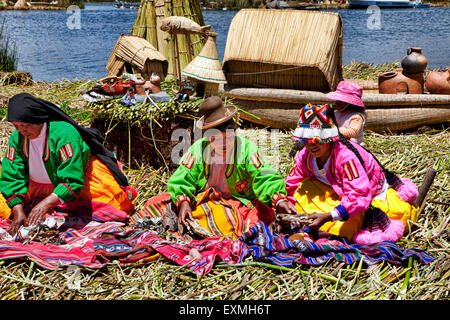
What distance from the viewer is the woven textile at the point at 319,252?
2963 mm

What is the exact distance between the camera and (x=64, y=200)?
10.8ft

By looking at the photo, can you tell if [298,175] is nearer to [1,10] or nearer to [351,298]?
→ [351,298]

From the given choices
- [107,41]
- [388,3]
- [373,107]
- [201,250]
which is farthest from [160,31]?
[388,3]

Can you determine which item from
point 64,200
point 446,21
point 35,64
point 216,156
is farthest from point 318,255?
point 446,21

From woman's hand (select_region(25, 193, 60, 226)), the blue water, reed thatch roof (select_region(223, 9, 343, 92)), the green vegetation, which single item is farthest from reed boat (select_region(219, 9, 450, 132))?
the blue water

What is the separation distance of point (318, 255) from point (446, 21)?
2626cm

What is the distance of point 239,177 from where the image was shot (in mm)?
3482

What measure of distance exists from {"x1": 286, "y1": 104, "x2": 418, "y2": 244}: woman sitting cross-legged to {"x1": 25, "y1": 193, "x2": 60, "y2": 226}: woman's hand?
1582 millimetres

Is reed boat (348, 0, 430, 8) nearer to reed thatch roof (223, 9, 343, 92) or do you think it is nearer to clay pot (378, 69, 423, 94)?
clay pot (378, 69, 423, 94)

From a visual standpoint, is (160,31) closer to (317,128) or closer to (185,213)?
(185,213)

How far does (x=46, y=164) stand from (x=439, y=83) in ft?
14.8

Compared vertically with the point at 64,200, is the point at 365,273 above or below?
below

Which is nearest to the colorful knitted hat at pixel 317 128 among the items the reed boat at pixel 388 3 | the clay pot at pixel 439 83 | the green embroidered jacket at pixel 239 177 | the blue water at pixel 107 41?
the green embroidered jacket at pixel 239 177
